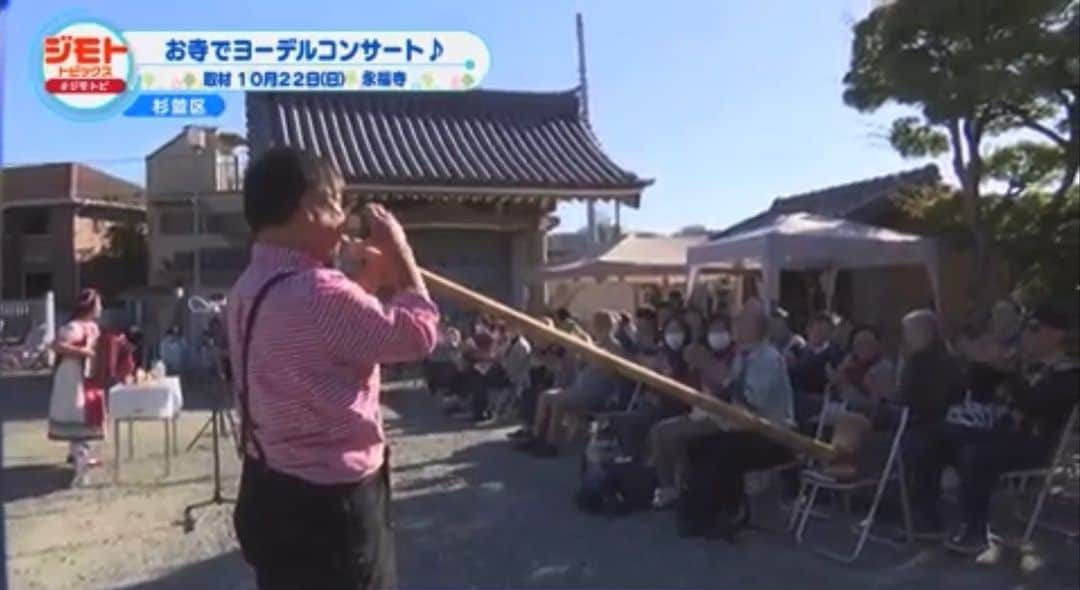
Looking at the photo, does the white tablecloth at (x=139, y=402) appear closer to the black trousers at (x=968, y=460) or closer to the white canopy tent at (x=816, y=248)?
the white canopy tent at (x=816, y=248)

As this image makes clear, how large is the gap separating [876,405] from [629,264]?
8207mm

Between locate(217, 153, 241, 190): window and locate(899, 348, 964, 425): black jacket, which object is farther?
locate(217, 153, 241, 190): window

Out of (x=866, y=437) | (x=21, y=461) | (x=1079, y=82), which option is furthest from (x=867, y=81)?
(x=21, y=461)

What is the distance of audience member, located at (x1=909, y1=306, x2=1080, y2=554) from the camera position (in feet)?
17.0

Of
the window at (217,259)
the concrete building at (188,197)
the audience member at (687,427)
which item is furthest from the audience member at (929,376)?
the concrete building at (188,197)

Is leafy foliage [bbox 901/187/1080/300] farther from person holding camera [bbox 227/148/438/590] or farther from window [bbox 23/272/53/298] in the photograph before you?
window [bbox 23/272/53/298]

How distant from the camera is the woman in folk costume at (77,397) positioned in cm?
807

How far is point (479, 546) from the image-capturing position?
5.80 m

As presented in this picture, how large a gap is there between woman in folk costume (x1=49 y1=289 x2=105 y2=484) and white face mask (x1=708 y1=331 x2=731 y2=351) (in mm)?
4163

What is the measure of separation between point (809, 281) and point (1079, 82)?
6.13 m

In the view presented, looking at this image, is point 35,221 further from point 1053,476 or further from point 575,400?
point 1053,476

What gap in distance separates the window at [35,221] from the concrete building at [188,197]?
537 centimetres

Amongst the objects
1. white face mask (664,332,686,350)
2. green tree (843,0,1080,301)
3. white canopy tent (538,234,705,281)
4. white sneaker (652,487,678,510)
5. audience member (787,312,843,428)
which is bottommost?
white sneaker (652,487,678,510)

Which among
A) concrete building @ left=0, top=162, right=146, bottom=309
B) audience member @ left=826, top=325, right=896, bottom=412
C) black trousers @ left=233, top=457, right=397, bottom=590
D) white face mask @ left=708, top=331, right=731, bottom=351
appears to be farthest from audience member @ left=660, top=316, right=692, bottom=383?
concrete building @ left=0, top=162, right=146, bottom=309
